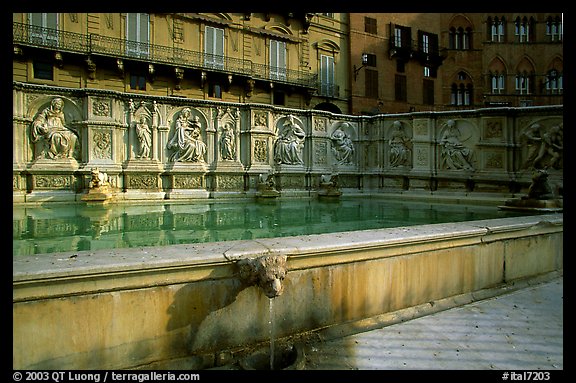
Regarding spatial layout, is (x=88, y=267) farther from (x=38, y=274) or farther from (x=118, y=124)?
(x=118, y=124)

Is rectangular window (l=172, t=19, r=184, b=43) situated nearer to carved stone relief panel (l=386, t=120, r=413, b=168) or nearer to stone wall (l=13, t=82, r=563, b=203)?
stone wall (l=13, t=82, r=563, b=203)

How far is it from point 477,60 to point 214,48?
2599 centimetres

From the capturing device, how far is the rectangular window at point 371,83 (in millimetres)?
28686

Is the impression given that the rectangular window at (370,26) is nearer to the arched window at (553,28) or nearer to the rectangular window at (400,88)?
the rectangular window at (400,88)

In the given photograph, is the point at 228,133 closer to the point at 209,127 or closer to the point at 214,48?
the point at 209,127

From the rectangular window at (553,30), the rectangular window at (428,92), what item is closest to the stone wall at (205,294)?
the rectangular window at (428,92)

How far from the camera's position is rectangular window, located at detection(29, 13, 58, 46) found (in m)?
18.1

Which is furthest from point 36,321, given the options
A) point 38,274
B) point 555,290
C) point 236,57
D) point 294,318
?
point 236,57

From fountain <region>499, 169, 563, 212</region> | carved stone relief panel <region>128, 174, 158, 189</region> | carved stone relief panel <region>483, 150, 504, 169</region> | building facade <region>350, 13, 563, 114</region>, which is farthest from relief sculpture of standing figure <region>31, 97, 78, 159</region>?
building facade <region>350, 13, 563, 114</region>

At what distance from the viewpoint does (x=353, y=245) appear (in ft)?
10.7

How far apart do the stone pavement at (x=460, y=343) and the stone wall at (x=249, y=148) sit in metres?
5.77

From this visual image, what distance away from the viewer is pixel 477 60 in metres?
33.8
